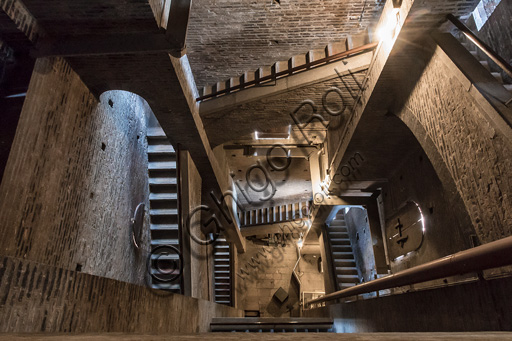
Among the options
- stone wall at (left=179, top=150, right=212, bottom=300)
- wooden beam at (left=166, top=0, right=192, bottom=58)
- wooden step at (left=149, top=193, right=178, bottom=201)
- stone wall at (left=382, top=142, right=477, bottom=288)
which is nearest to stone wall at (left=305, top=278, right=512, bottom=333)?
stone wall at (left=382, top=142, right=477, bottom=288)

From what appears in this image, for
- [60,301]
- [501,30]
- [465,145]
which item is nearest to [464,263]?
[465,145]

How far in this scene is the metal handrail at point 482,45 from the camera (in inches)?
134

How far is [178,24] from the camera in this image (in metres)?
4.07

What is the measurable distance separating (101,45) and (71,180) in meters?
1.88

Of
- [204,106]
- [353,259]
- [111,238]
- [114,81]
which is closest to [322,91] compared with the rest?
[204,106]

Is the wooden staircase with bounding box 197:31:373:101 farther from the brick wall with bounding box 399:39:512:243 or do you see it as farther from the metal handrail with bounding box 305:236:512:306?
the metal handrail with bounding box 305:236:512:306

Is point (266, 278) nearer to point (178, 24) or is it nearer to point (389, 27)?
point (389, 27)

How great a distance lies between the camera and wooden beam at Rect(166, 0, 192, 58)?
400 cm

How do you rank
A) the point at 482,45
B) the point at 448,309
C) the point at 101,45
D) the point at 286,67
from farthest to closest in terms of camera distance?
1. the point at 286,67
2. the point at 101,45
3. the point at 482,45
4. the point at 448,309

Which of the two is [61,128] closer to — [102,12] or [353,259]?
[102,12]

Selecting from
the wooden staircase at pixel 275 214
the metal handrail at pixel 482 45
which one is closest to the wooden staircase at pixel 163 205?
the metal handrail at pixel 482 45

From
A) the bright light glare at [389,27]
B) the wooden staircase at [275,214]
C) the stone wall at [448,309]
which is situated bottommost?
the stone wall at [448,309]

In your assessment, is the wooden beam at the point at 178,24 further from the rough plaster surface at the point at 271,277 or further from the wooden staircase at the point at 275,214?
the rough plaster surface at the point at 271,277

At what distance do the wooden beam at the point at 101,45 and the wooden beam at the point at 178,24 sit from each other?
70 mm
